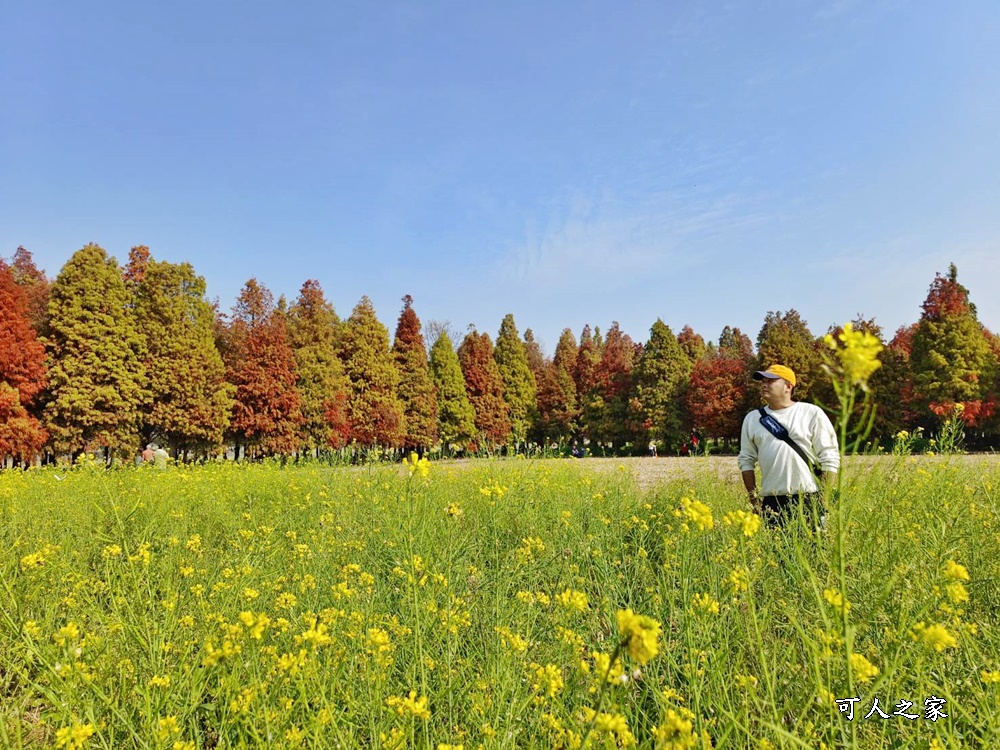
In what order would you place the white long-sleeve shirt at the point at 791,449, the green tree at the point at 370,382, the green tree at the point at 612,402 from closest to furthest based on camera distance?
the white long-sleeve shirt at the point at 791,449 → the green tree at the point at 370,382 → the green tree at the point at 612,402

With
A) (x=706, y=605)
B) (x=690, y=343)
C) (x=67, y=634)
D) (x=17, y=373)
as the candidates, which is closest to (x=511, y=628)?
(x=706, y=605)

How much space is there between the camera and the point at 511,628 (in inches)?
91.5

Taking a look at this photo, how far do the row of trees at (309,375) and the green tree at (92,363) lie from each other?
4 centimetres

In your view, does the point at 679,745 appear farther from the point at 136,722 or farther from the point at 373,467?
the point at 373,467

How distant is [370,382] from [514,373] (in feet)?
37.3

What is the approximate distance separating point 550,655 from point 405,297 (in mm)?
24766

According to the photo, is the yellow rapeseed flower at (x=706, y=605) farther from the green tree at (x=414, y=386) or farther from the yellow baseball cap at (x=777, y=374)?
the green tree at (x=414, y=386)

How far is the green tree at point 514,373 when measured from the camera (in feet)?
102

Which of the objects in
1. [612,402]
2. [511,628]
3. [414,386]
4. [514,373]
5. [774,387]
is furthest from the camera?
[514,373]

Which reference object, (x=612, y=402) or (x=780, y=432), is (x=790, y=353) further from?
(x=780, y=432)

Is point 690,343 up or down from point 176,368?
up

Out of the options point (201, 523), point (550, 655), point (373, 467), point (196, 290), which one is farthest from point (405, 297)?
point (550, 655)

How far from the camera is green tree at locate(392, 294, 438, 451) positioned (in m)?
24.2

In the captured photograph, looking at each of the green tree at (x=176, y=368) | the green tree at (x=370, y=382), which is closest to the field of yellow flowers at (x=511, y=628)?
the green tree at (x=176, y=368)
